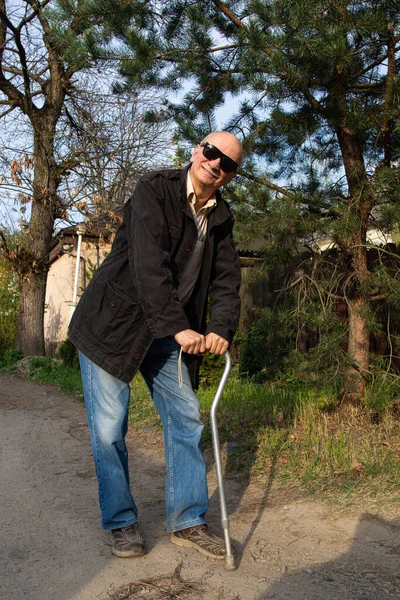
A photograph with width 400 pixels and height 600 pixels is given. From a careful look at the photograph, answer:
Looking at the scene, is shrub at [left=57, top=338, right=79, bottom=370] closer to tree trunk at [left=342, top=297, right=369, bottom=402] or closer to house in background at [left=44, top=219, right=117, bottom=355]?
house in background at [left=44, top=219, right=117, bottom=355]

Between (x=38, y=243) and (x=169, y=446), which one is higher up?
(x=38, y=243)

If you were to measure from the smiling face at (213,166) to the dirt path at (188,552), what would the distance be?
73.1 inches

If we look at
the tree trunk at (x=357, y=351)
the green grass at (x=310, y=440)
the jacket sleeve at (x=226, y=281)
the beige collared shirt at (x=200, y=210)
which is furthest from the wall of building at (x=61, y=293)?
the beige collared shirt at (x=200, y=210)

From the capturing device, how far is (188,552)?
124 inches

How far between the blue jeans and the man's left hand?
0.72ft

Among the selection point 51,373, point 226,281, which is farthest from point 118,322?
point 51,373

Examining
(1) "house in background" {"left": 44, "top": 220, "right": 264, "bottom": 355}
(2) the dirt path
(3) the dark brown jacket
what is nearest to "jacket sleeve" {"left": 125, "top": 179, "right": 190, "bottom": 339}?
(3) the dark brown jacket

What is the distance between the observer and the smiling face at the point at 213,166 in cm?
323

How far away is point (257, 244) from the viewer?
17.3 feet

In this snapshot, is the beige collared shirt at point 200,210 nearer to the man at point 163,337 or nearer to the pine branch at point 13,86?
the man at point 163,337

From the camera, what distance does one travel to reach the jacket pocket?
316 centimetres

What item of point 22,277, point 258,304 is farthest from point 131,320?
point 22,277

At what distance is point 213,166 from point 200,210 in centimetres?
25

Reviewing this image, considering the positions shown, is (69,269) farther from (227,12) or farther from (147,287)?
(147,287)
